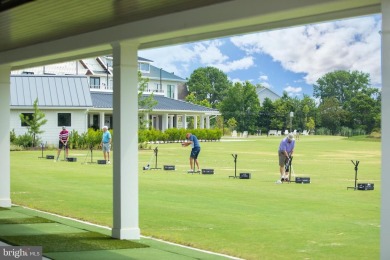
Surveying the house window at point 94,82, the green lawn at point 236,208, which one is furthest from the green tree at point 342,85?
the green lawn at point 236,208

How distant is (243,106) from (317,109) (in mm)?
8746

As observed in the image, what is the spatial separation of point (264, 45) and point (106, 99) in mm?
101928

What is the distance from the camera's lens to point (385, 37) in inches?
258

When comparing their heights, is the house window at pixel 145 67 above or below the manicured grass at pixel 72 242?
above

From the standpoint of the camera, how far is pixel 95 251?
34.1ft

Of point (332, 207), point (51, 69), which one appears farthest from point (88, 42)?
point (51, 69)

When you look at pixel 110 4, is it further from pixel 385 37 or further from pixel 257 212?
pixel 257 212

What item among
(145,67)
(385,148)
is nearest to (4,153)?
(385,148)

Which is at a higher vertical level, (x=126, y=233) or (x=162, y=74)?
(x=162, y=74)

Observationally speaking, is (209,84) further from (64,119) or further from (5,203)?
(5,203)

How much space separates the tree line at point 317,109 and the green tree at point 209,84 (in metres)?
8.29

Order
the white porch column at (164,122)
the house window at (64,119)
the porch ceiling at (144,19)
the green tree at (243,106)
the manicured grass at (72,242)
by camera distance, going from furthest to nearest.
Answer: the green tree at (243,106) < the white porch column at (164,122) < the house window at (64,119) < the manicured grass at (72,242) < the porch ceiling at (144,19)

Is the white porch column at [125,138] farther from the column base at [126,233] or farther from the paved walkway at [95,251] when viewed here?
the paved walkway at [95,251]

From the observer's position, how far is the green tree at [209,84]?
105m
